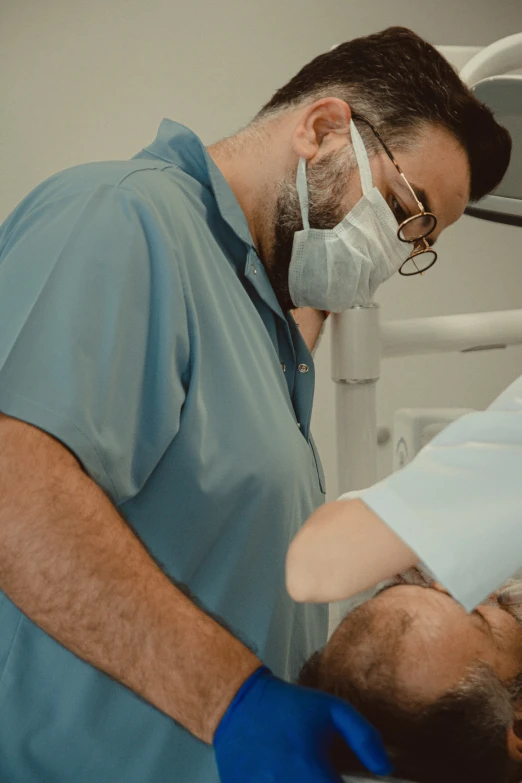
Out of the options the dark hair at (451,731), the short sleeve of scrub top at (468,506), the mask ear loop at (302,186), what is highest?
the mask ear loop at (302,186)

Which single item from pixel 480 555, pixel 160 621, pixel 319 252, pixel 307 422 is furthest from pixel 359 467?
pixel 480 555

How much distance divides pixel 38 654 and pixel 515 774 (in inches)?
23.3

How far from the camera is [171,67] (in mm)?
2600

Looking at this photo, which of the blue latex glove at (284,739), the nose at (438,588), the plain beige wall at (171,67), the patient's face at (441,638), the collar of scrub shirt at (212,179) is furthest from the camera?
the plain beige wall at (171,67)

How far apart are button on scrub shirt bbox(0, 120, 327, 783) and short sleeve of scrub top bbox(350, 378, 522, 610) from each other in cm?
38

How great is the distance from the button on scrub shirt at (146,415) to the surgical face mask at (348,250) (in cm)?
13

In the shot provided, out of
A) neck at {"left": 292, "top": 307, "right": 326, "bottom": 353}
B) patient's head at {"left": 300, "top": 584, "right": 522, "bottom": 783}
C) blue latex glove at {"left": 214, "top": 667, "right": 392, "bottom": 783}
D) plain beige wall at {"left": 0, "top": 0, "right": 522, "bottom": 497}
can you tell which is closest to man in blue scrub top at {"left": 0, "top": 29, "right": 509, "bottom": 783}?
blue latex glove at {"left": 214, "top": 667, "right": 392, "bottom": 783}

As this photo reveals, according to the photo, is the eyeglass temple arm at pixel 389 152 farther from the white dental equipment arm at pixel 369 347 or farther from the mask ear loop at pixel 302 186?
the white dental equipment arm at pixel 369 347

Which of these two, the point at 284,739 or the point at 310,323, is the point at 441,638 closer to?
the point at 284,739

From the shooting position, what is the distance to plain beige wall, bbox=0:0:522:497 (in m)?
2.54

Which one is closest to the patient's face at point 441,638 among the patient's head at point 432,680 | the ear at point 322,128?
the patient's head at point 432,680

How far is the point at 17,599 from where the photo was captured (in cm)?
81

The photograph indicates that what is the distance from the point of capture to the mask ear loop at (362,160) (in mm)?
1250

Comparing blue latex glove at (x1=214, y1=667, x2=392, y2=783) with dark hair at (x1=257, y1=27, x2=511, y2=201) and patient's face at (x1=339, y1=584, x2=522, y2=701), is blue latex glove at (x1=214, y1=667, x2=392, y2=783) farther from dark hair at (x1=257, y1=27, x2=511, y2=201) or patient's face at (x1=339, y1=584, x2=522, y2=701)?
dark hair at (x1=257, y1=27, x2=511, y2=201)
